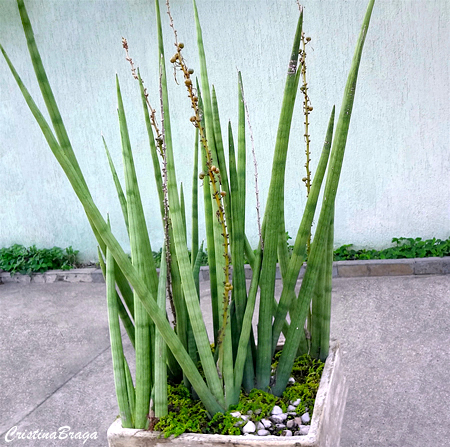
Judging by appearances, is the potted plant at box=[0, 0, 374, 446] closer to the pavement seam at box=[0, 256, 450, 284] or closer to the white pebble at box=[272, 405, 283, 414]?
the white pebble at box=[272, 405, 283, 414]

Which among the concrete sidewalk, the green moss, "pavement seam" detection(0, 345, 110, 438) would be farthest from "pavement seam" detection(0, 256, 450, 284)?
the green moss

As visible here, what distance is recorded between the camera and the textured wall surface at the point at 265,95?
138 inches

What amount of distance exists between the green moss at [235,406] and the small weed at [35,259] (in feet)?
10.9

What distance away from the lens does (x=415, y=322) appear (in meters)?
2.86

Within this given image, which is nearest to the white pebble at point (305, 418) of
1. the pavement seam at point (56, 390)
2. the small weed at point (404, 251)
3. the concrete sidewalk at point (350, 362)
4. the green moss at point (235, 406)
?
the green moss at point (235, 406)

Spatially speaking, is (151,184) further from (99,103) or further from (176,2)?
(176,2)

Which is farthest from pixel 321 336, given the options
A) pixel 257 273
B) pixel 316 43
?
pixel 316 43

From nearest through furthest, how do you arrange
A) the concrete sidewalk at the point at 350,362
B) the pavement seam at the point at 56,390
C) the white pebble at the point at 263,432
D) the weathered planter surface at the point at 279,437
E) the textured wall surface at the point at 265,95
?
the weathered planter surface at the point at 279,437 → the white pebble at the point at 263,432 → the concrete sidewalk at the point at 350,362 → the pavement seam at the point at 56,390 → the textured wall surface at the point at 265,95

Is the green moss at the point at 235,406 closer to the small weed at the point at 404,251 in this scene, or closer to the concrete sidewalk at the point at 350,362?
the concrete sidewalk at the point at 350,362

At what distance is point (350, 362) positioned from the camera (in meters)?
2.52

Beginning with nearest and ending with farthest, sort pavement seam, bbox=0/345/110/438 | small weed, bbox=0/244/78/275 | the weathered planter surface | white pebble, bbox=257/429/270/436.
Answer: the weathered planter surface → white pebble, bbox=257/429/270/436 → pavement seam, bbox=0/345/110/438 → small weed, bbox=0/244/78/275

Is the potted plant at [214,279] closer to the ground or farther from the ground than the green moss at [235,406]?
farther from the ground

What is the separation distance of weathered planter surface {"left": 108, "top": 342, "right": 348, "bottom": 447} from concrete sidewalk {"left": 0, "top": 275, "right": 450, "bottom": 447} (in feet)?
3.07

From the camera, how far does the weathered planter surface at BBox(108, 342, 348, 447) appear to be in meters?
0.92
